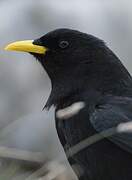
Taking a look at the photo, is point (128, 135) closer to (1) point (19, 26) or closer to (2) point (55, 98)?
(2) point (55, 98)

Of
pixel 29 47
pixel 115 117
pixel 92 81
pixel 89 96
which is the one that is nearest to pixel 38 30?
pixel 29 47

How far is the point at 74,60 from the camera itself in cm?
962

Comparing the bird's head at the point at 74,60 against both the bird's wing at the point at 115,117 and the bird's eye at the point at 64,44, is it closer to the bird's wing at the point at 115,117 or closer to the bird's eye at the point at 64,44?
the bird's eye at the point at 64,44

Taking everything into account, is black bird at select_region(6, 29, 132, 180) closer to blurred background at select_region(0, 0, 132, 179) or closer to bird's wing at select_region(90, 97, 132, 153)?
bird's wing at select_region(90, 97, 132, 153)

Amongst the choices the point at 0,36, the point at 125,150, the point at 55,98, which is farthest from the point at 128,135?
the point at 0,36

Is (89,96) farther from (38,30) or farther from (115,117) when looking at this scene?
(38,30)

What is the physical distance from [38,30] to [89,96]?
224 inches

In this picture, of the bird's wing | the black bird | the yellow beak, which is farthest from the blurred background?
the bird's wing

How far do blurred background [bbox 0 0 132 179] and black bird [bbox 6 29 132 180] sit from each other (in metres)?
2.88

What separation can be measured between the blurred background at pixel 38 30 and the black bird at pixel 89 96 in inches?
113

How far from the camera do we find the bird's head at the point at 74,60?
9.42 m

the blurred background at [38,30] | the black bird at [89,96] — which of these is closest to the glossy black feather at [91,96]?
the black bird at [89,96]

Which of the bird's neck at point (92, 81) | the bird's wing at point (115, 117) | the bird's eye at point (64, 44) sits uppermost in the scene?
the bird's eye at point (64, 44)

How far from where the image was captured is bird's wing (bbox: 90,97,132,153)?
859 cm
